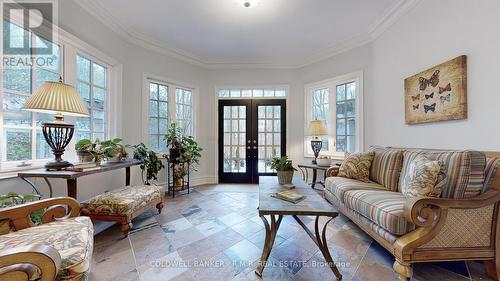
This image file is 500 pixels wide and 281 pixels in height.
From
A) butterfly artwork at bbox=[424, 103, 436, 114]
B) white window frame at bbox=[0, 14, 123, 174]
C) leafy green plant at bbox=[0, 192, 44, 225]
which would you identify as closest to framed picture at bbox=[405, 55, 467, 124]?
butterfly artwork at bbox=[424, 103, 436, 114]

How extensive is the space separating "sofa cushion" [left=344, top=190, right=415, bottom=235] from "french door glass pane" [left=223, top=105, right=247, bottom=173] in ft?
9.21

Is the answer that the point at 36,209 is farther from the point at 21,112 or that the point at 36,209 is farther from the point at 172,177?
the point at 172,177

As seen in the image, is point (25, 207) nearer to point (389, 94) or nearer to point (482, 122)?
point (482, 122)

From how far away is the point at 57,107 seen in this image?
178 centimetres

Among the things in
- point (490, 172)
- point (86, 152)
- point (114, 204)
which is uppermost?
point (86, 152)

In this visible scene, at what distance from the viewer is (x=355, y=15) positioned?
2.93 meters

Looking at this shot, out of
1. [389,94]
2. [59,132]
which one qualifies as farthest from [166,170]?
[389,94]

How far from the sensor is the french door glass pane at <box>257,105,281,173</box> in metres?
4.67

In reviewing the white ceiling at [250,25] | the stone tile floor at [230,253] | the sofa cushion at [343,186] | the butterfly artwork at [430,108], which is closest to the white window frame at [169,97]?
the white ceiling at [250,25]

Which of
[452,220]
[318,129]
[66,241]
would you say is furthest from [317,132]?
[66,241]

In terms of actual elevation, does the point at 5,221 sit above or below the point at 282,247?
above

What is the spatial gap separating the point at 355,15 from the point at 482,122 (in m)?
2.07

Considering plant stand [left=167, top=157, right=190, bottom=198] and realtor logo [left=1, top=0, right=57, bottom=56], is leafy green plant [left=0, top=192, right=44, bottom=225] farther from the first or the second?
plant stand [left=167, top=157, right=190, bottom=198]

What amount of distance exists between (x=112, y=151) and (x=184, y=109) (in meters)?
2.03
